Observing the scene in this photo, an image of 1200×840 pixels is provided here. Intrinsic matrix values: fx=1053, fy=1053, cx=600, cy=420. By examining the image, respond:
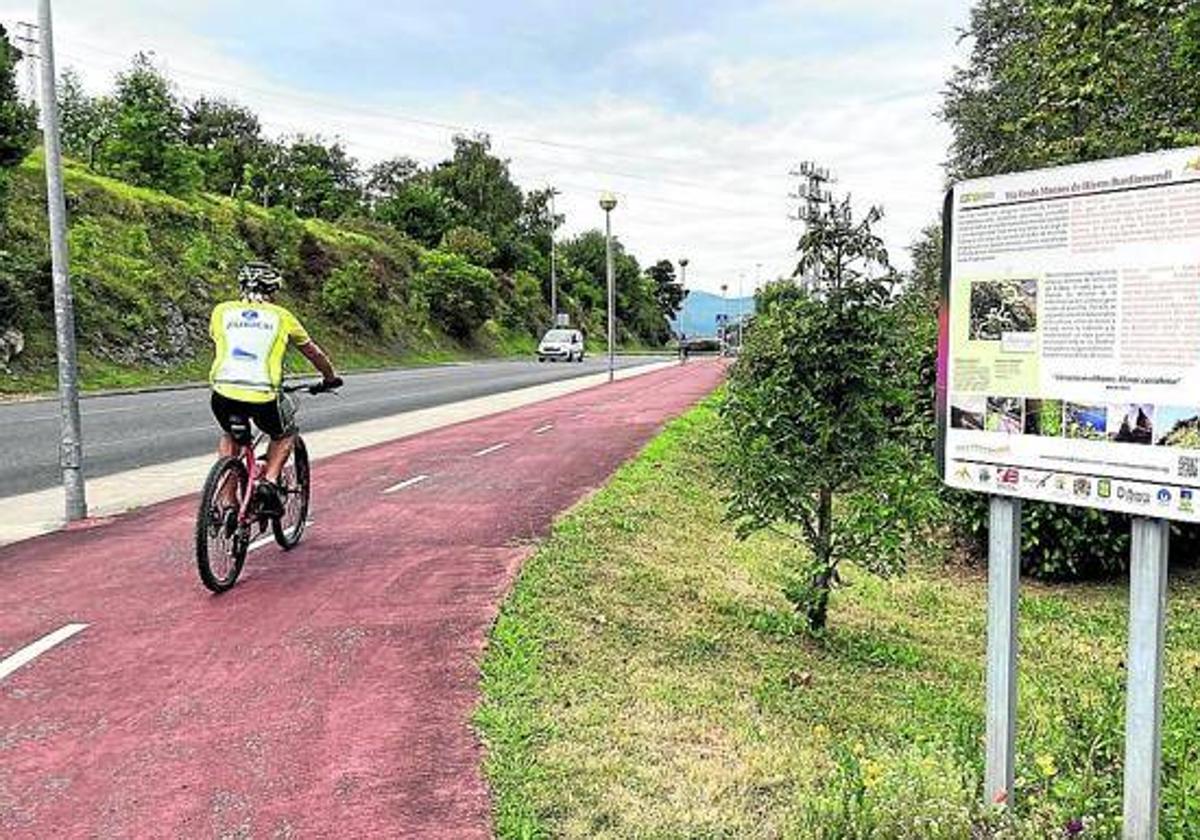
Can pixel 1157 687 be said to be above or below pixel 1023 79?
below

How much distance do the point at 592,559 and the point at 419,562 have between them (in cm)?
132

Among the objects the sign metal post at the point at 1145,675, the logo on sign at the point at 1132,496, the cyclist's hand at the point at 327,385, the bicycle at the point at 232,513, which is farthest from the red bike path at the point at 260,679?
the logo on sign at the point at 1132,496

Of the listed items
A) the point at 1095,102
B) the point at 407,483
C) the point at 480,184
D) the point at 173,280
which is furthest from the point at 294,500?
the point at 480,184

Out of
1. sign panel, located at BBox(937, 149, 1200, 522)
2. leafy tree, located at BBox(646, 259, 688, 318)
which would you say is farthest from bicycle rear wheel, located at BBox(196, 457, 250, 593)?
leafy tree, located at BBox(646, 259, 688, 318)

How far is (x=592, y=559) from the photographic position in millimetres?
8086

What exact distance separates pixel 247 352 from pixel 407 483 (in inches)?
194

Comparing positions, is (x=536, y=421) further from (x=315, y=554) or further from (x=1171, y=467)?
(x=1171, y=467)

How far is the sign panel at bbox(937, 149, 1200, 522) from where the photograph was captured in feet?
9.90

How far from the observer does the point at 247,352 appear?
272 inches

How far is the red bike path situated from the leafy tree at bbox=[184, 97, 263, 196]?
55.0 metres

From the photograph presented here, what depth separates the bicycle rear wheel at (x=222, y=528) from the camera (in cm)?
654

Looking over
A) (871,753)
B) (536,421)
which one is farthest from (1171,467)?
(536,421)

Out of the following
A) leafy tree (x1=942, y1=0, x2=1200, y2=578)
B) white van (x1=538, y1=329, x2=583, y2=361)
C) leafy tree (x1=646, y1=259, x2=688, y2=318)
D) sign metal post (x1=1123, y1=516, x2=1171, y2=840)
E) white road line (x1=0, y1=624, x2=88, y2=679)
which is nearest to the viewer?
sign metal post (x1=1123, y1=516, x2=1171, y2=840)

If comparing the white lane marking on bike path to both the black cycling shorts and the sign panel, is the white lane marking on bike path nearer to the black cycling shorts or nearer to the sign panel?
the black cycling shorts
